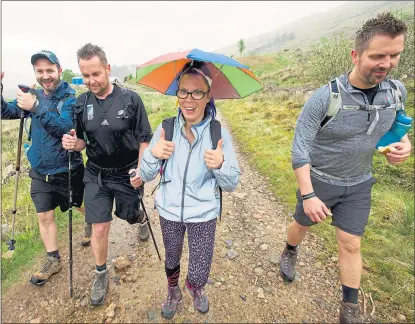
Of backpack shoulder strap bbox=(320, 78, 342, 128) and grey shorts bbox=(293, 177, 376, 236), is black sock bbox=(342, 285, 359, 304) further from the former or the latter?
backpack shoulder strap bbox=(320, 78, 342, 128)

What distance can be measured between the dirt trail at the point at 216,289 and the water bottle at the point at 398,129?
8.18 feet

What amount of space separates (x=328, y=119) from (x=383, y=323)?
118 inches

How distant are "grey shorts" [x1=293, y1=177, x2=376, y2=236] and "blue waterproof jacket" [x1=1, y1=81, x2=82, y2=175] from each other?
375 cm

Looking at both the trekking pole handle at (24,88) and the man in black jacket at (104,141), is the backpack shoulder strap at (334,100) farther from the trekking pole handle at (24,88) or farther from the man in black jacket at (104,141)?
the trekking pole handle at (24,88)

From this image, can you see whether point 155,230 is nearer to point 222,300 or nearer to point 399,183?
point 222,300

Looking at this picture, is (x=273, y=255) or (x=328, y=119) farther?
(x=273, y=255)

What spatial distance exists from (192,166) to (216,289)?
2326 mm

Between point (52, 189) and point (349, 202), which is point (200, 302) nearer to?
point (349, 202)

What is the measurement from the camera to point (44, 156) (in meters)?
4.17

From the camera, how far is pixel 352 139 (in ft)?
10.8

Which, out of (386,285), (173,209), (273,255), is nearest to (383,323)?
(386,285)

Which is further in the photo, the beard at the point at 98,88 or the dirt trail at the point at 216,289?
the dirt trail at the point at 216,289

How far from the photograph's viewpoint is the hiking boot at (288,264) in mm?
4441

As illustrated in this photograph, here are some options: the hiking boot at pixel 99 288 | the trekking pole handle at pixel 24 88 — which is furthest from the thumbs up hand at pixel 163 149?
the hiking boot at pixel 99 288
